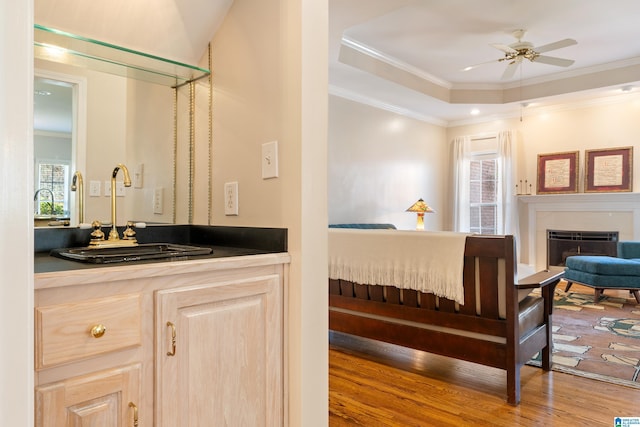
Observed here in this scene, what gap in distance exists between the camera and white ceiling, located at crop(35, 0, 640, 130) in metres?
1.53

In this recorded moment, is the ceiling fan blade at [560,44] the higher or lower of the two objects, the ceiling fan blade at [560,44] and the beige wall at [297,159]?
the higher

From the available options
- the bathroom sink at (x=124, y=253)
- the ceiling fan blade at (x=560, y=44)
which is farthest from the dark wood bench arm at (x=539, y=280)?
the ceiling fan blade at (x=560, y=44)

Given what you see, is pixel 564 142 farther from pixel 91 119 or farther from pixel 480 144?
pixel 91 119

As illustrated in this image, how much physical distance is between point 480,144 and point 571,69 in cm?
180

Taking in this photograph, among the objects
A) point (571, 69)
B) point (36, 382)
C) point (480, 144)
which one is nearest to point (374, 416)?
point (36, 382)

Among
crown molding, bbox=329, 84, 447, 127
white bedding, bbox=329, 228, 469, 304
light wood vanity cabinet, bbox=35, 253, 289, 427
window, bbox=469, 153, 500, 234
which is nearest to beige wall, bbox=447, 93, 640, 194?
window, bbox=469, 153, 500, 234

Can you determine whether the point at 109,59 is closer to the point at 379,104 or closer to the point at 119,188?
the point at 119,188

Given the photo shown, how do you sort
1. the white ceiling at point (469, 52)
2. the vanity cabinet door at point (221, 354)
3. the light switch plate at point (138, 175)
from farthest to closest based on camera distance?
the white ceiling at point (469, 52) < the light switch plate at point (138, 175) < the vanity cabinet door at point (221, 354)

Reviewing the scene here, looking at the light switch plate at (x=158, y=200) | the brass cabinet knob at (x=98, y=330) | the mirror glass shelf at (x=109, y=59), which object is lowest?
the brass cabinet knob at (x=98, y=330)

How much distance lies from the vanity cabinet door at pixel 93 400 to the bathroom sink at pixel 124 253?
11.0 inches

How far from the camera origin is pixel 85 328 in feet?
3.00

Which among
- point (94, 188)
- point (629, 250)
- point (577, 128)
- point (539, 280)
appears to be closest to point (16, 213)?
point (94, 188)

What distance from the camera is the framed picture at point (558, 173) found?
6.06m

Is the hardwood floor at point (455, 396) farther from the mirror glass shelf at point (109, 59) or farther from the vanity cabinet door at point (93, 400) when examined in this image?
the mirror glass shelf at point (109, 59)
